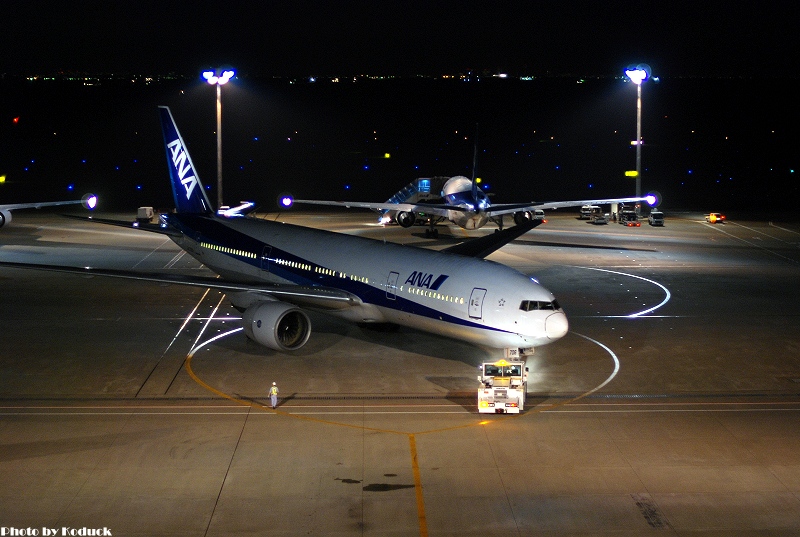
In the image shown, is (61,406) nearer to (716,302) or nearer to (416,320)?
(416,320)

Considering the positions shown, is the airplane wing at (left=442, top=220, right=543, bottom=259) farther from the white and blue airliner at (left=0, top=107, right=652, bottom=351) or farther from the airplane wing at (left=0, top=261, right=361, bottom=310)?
the airplane wing at (left=0, top=261, right=361, bottom=310)

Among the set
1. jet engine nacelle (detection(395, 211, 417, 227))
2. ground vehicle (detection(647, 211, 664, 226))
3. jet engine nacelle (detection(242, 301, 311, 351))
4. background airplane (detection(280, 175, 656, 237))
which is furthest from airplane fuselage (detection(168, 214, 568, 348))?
ground vehicle (detection(647, 211, 664, 226))

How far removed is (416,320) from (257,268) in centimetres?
1038

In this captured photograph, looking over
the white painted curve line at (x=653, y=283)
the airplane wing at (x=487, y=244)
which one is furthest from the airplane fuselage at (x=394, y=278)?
the white painted curve line at (x=653, y=283)

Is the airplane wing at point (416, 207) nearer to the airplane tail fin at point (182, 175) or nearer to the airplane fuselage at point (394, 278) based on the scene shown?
the airplane tail fin at point (182, 175)

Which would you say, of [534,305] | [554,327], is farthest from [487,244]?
[554,327]

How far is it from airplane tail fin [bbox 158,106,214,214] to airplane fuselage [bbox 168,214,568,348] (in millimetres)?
1841

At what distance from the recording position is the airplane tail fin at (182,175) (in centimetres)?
4412

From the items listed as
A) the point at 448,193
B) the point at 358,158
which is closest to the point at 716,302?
the point at 448,193

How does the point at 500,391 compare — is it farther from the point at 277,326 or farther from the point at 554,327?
the point at 277,326

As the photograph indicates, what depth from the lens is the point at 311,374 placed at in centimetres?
3019

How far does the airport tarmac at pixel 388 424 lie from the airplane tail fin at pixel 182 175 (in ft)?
15.3

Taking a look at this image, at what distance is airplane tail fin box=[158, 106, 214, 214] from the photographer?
145ft

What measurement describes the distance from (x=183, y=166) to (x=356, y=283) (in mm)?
15350
